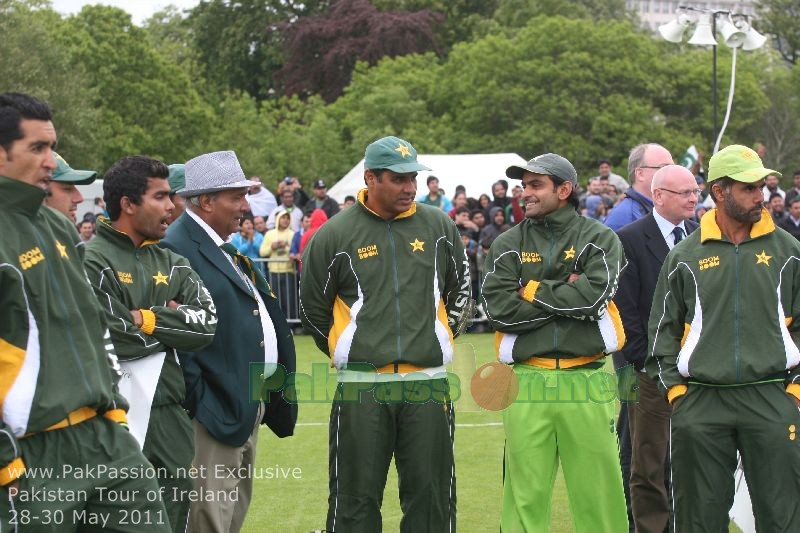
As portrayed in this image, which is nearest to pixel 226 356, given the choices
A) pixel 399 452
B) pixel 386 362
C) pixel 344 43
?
pixel 386 362

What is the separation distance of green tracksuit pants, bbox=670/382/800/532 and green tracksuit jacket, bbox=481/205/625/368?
0.70 metres

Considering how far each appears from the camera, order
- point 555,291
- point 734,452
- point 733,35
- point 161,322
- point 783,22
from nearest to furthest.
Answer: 1. point 161,322
2. point 734,452
3. point 555,291
4. point 733,35
5. point 783,22

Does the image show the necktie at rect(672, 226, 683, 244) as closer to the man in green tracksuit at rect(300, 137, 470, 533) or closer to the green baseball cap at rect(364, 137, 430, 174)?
the man in green tracksuit at rect(300, 137, 470, 533)

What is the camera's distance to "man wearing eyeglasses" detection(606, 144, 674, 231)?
876 cm

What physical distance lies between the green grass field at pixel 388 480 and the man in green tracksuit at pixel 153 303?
8.56ft

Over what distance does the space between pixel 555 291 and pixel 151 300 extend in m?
2.26

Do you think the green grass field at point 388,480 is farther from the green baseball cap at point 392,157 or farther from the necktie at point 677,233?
the green baseball cap at point 392,157

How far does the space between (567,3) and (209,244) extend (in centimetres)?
5952

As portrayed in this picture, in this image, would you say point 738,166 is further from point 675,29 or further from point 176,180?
point 675,29

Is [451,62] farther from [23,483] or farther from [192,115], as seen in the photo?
[23,483]

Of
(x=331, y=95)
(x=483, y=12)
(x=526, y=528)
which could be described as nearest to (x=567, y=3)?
(x=483, y=12)

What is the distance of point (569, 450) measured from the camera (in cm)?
706

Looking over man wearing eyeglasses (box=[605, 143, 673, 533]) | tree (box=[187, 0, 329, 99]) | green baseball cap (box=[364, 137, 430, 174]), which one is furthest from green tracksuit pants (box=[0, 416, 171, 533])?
tree (box=[187, 0, 329, 99])

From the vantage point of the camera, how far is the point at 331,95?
58.1 m
